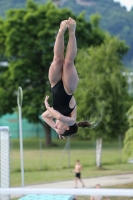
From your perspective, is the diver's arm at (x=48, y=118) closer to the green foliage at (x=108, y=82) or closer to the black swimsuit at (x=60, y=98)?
the black swimsuit at (x=60, y=98)

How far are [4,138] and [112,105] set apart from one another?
18.0 meters

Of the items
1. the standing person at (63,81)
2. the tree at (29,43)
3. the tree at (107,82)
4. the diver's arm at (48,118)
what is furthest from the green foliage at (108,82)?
the standing person at (63,81)

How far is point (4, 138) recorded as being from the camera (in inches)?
581

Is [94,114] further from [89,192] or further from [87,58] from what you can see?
[87,58]

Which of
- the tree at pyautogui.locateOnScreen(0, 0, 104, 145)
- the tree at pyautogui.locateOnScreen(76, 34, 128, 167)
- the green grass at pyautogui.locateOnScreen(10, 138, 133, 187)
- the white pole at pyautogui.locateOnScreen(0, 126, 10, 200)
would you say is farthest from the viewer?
the tree at pyautogui.locateOnScreen(0, 0, 104, 145)

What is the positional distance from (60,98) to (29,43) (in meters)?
38.8

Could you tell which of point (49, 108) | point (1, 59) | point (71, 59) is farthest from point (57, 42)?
point (1, 59)

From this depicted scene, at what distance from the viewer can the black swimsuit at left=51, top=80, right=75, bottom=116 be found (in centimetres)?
849

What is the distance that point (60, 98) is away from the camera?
8531mm

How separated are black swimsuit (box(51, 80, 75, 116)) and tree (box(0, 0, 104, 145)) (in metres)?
34.9

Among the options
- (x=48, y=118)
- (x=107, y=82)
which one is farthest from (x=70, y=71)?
(x=107, y=82)

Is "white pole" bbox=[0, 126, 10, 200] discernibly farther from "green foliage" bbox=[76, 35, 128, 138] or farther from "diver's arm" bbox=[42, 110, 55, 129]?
"green foliage" bbox=[76, 35, 128, 138]

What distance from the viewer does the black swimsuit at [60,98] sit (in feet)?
27.9

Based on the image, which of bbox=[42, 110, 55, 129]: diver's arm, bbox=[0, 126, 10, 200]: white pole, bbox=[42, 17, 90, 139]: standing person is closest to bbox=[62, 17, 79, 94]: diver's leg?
bbox=[42, 17, 90, 139]: standing person
